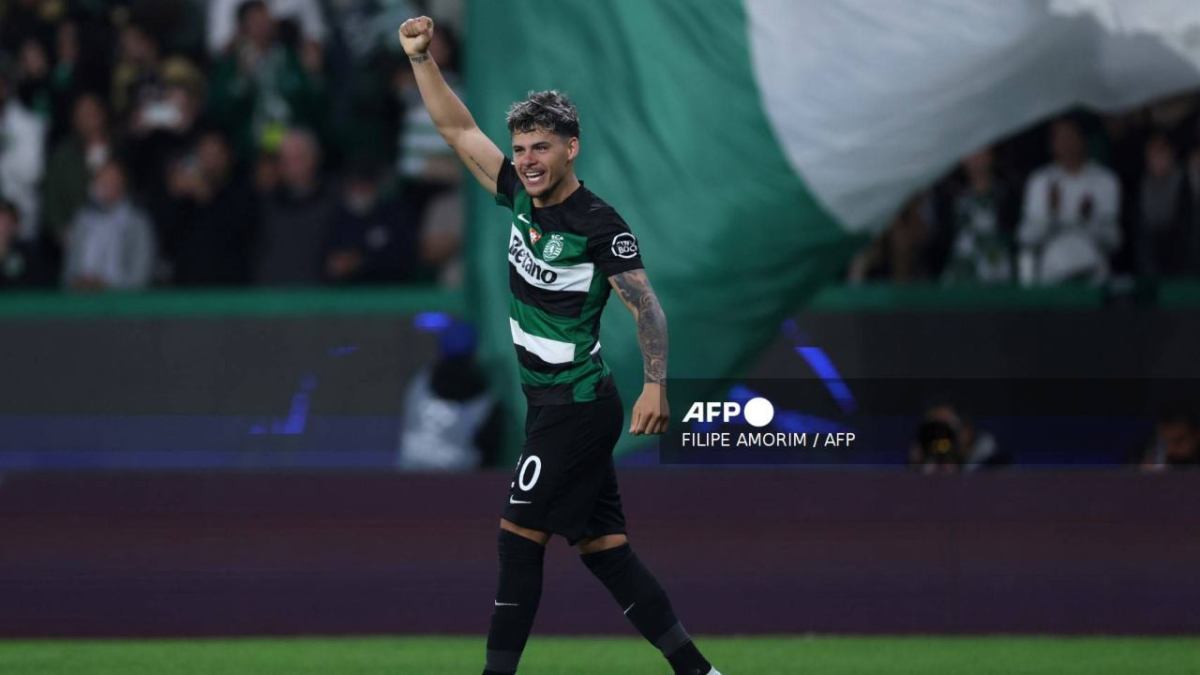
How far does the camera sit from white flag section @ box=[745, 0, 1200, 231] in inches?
348

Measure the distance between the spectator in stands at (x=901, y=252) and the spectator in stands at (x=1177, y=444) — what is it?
1362mm

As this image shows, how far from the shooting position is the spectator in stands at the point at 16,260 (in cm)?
1076

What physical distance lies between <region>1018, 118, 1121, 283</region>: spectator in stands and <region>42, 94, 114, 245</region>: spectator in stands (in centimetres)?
481

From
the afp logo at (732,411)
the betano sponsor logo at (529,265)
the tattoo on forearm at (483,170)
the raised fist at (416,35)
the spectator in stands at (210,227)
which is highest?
the raised fist at (416,35)

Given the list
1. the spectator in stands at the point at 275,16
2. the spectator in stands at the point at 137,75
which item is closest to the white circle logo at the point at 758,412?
the spectator in stands at the point at 275,16

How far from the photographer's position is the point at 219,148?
11.0 m

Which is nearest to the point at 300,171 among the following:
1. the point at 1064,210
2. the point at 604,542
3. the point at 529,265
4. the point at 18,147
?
the point at 18,147

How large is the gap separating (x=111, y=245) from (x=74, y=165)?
3.04ft

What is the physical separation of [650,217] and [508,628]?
10.4ft

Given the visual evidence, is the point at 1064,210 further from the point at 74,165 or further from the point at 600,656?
the point at 74,165

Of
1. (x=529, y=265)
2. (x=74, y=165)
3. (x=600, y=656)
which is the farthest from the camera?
(x=74, y=165)

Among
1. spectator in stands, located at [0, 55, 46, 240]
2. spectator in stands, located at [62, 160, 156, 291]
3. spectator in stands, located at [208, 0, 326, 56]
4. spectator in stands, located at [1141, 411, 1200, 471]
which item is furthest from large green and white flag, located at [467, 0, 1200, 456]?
spectator in stands, located at [0, 55, 46, 240]

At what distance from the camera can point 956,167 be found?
32.6 ft

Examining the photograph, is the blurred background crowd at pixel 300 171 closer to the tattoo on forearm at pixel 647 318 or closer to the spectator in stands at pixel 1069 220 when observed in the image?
the spectator in stands at pixel 1069 220
